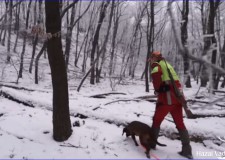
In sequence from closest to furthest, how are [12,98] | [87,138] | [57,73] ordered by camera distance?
[57,73]
[87,138]
[12,98]

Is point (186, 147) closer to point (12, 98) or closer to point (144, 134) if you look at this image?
point (144, 134)

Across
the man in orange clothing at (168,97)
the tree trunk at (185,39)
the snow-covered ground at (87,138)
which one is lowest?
the snow-covered ground at (87,138)

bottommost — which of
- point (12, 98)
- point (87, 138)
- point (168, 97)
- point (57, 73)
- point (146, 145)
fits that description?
point (87, 138)

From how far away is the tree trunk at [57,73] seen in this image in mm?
4172

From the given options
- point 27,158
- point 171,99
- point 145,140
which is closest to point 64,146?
point 27,158

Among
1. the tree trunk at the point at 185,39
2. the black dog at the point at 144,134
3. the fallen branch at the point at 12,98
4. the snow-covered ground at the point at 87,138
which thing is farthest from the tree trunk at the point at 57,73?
the fallen branch at the point at 12,98

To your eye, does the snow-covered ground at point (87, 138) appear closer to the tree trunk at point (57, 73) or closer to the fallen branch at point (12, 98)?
the tree trunk at point (57, 73)

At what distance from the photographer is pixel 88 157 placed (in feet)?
13.7

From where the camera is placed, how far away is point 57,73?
4410mm

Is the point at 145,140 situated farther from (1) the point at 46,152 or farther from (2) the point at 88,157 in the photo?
(1) the point at 46,152

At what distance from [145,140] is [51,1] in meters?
3.24

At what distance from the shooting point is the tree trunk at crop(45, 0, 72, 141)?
4172 millimetres

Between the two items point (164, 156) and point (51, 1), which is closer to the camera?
point (51, 1)

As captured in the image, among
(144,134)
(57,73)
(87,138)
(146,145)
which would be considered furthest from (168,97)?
(57,73)
